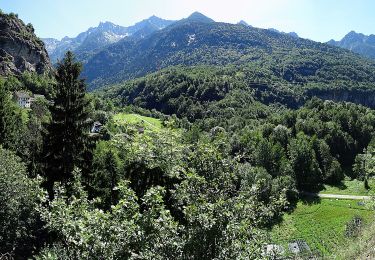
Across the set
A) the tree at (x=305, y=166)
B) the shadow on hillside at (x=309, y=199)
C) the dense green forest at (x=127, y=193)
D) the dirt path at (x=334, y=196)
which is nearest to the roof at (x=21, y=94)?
the dense green forest at (x=127, y=193)

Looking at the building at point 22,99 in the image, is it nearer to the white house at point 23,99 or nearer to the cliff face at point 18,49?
the white house at point 23,99

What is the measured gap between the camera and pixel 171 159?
18.3 metres

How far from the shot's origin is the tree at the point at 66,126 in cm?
3478

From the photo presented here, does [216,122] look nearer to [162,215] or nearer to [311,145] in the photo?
[311,145]

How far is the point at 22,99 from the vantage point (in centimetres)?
10706

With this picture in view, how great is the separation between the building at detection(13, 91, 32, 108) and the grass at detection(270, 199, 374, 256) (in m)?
74.2

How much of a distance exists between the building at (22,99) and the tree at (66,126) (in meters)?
74.7

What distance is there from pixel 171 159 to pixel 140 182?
473 inches

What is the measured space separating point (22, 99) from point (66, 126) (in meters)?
79.5

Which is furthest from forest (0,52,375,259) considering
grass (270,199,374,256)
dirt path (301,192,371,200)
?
dirt path (301,192,371,200)

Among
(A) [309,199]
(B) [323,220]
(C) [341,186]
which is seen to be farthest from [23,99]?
(C) [341,186]

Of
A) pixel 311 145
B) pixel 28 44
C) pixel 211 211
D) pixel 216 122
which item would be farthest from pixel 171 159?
pixel 28 44

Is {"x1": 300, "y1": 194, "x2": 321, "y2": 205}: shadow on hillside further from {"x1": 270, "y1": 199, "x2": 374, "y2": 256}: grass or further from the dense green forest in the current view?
the dense green forest

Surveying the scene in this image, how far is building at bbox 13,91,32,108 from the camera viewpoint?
10480cm
